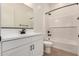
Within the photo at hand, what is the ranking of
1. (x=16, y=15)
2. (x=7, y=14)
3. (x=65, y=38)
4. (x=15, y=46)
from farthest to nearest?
1. (x=65, y=38)
2. (x=16, y=15)
3. (x=7, y=14)
4. (x=15, y=46)

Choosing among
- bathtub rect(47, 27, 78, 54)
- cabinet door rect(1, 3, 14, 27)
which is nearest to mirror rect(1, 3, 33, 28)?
cabinet door rect(1, 3, 14, 27)

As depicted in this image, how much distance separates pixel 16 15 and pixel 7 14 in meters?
0.32

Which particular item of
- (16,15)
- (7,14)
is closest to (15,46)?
(7,14)

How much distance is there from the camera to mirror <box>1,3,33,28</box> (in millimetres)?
1745

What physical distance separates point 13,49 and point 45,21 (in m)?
2.73

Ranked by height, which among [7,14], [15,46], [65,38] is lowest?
[65,38]

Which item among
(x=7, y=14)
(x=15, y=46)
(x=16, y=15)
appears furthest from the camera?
(x=16, y=15)

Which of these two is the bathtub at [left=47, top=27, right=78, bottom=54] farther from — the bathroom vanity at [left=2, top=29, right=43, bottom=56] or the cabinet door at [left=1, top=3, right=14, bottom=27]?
the cabinet door at [left=1, top=3, right=14, bottom=27]

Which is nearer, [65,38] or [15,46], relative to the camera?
[15,46]

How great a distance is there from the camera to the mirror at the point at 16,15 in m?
1.75

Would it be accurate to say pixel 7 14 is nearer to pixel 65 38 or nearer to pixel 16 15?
pixel 16 15

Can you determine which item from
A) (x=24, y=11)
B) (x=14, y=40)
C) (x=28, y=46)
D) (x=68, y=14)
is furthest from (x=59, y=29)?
(x=14, y=40)

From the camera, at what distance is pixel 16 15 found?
2.08m

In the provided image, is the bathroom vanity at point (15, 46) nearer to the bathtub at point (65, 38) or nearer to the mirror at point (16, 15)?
the mirror at point (16, 15)
